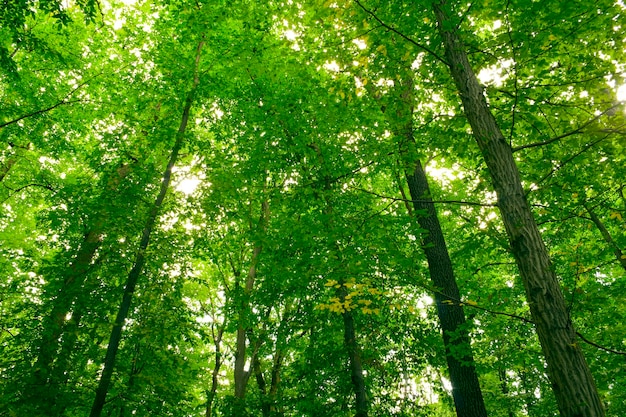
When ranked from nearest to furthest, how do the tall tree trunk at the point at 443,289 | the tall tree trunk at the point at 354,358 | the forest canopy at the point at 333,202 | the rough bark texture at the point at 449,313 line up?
the forest canopy at the point at 333,202
the tall tree trunk at the point at 443,289
the rough bark texture at the point at 449,313
the tall tree trunk at the point at 354,358

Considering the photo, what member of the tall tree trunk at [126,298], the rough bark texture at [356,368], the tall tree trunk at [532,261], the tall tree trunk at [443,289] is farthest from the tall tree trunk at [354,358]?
the tall tree trunk at [126,298]

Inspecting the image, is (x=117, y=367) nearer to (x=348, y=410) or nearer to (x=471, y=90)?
(x=348, y=410)

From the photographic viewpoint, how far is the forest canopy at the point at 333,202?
426cm

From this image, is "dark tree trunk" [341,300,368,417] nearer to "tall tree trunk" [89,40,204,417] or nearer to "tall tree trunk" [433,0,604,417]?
"tall tree trunk" [89,40,204,417]

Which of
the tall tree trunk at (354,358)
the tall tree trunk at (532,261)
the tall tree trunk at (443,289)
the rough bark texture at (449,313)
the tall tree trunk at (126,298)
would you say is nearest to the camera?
the tall tree trunk at (532,261)

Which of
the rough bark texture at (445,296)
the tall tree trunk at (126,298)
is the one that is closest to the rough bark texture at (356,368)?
the rough bark texture at (445,296)

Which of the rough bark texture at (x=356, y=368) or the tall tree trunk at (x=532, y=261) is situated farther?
the rough bark texture at (x=356, y=368)

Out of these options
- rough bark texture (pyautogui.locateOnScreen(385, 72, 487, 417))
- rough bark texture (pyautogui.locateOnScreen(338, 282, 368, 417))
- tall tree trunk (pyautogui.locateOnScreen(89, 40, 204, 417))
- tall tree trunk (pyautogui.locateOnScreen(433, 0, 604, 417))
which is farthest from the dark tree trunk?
tall tree trunk (pyautogui.locateOnScreen(433, 0, 604, 417))

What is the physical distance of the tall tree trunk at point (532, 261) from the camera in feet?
10.4

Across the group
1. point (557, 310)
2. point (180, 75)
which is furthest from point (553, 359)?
point (180, 75)

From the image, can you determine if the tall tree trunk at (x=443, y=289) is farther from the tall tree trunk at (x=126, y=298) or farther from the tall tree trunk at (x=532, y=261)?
the tall tree trunk at (x=126, y=298)

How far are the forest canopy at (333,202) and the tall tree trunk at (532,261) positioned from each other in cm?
2

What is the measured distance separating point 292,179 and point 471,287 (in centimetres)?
534

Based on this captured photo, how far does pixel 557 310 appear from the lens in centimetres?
340
